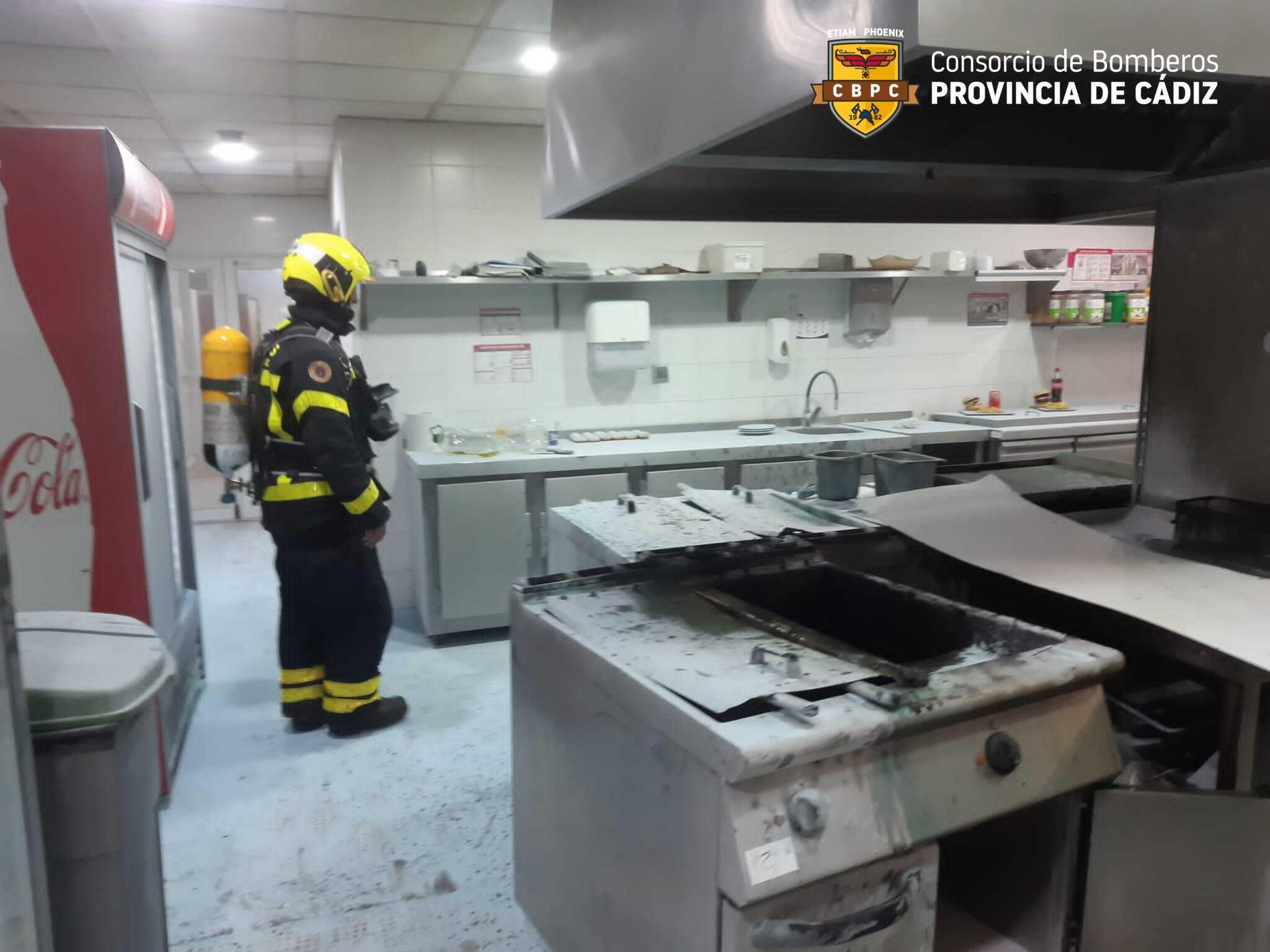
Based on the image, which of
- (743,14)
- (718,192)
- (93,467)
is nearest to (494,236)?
(93,467)

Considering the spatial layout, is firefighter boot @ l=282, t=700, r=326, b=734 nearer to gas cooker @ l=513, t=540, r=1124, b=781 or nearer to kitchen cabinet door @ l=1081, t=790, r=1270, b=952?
gas cooker @ l=513, t=540, r=1124, b=781

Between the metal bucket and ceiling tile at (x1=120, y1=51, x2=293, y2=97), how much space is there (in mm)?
2771

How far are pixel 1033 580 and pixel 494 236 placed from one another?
3.50 metres

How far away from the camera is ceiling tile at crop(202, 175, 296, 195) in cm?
575

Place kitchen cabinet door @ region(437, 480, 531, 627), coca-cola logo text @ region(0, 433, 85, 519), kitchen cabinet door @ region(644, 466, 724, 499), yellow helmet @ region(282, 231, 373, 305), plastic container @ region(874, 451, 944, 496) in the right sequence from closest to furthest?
plastic container @ region(874, 451, 944, 496) → coca-cola logo text @ region(0, 433, 85, 519) → yellow helmet @ region(282, 231, 373, 305) → kitchen cabinet door @ region(437, 480, 531, 627) → kitchen cabinet door @ region(644, 466, 724, 499)

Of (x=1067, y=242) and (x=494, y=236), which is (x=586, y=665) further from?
(x=1067, y=242)

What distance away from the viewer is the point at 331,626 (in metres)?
2.87

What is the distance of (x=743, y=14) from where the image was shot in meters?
0.98

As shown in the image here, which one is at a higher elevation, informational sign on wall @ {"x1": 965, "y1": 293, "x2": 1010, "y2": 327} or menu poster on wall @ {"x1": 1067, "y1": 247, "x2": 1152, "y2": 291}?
menu poster on wall @ {"x1": 1067, "y1": 247, "x2": 1152, "y2": 291}

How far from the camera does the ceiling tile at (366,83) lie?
11.1 feet

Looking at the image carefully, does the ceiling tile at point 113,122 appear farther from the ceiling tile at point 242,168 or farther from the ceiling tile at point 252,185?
the ceiling tile at point 252,185

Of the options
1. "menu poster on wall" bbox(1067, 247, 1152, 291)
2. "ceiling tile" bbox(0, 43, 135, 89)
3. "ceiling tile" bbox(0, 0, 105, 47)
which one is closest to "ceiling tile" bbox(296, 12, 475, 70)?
"ceiling tile" bbox(0, 0, 105, 47)

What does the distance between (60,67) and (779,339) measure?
136 inches

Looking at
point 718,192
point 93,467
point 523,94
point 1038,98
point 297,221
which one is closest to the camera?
point 1038,98
